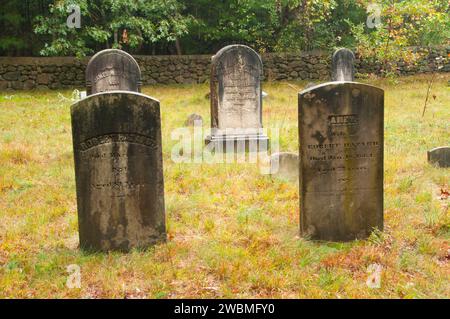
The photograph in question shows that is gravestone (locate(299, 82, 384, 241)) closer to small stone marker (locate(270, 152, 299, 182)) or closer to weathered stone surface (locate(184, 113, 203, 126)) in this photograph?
small stone marker (locate(270, 152, 299, 182))

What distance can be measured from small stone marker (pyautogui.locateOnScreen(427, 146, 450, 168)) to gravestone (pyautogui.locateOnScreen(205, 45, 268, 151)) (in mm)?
3172

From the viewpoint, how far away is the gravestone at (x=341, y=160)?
5.34 meters

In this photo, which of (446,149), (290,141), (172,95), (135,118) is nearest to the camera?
(135,118)

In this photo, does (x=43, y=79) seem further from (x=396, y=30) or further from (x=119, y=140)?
(x=119, y=140)

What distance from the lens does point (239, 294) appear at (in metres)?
4.50

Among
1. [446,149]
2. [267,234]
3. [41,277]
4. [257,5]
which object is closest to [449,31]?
[257,5]

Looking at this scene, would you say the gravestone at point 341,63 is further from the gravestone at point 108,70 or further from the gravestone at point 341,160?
the gravestone at point 341,160

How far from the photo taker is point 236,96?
10289mm

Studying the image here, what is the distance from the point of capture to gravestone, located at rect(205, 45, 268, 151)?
33.1 ft

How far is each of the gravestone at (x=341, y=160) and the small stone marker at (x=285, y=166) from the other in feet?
7.12

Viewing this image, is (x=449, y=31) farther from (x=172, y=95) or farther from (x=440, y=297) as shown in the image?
(x=440, y=297)

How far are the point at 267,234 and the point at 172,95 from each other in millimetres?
13026

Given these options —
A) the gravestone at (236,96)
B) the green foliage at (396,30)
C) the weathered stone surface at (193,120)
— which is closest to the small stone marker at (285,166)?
the gravestone at (236,96)

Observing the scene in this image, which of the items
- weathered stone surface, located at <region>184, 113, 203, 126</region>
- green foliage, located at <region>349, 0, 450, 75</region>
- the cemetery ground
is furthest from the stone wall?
the cemetery ground
